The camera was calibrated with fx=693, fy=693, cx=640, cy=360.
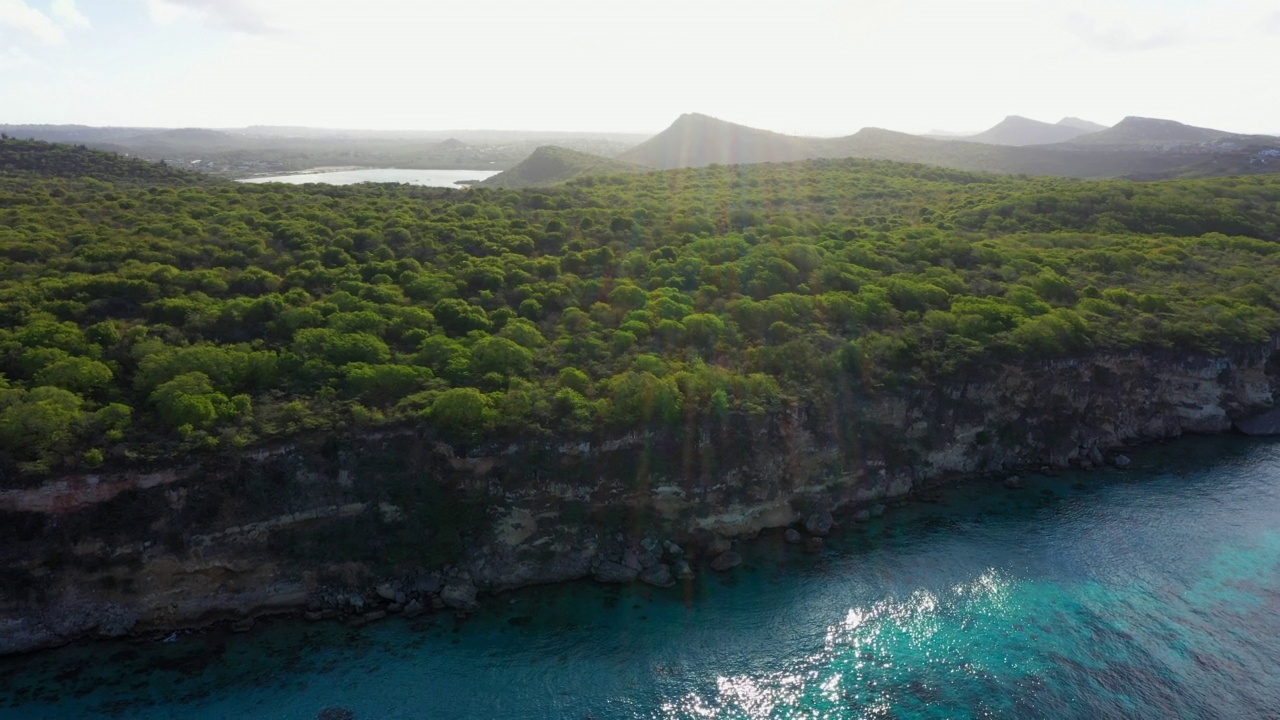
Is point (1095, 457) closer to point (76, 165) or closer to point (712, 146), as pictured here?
point (76, 165)

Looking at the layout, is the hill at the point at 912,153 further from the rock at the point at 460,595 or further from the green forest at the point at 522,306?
the rock at the point at 460,595

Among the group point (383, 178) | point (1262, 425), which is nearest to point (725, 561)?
point (1262, 425)

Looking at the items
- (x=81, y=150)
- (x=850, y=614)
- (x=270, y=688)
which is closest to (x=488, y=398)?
(x=270, y=688)

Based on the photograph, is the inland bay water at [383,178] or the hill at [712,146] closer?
the inland bay water at [383,178]

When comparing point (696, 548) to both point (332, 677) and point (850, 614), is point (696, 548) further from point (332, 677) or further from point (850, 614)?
point (332, 677)

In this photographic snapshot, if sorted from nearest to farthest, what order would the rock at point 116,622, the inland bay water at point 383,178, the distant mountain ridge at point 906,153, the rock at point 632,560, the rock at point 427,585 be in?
1. the rock at point 116,622
2. the rock at point 427,585
3. the rock at point 632,560
4. the distant mountain ridge at point 906,153
5. the inland bay water at point 383,178

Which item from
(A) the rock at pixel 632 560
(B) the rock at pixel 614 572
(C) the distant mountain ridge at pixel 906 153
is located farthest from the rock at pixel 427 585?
(C) the distant mountain ridge at pixel 906 153
